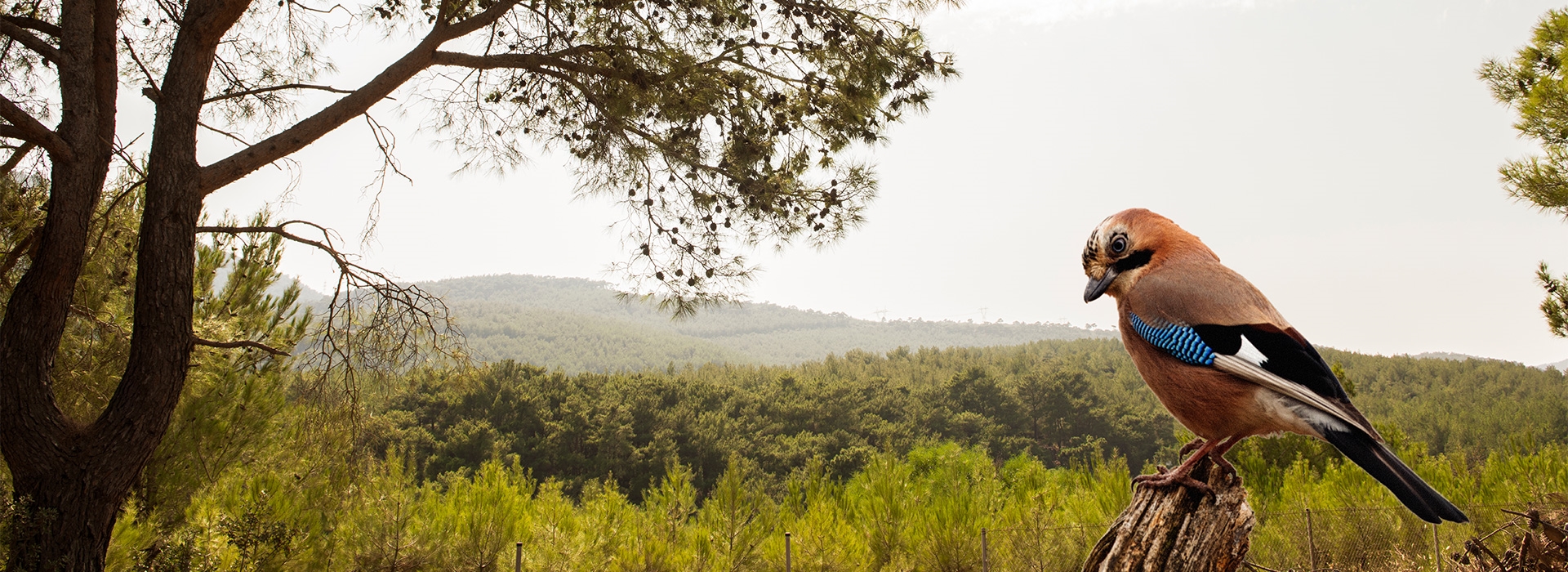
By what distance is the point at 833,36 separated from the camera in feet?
14.9

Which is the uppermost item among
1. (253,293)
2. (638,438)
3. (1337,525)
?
(253,293)

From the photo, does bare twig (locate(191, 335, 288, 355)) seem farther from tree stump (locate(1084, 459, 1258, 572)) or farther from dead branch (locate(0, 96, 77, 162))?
tree stump (locate(1084, 459, 1258, 572))

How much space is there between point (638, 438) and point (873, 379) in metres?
12.2

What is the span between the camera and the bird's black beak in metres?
1.27

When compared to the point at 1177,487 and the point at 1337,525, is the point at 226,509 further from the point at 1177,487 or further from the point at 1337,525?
the point at 1337,525

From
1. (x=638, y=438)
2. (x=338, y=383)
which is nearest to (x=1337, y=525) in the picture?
(x=338, y=383)

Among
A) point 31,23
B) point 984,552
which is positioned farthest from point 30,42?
point 984,552

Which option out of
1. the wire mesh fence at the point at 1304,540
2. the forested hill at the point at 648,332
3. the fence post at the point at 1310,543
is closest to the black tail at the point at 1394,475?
the wire mesh fence at the point at 1304,540

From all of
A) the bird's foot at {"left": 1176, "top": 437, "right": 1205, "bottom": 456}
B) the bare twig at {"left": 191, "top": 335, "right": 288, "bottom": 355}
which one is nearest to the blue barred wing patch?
the bird's foot at {"left": 1176, "top": 437, "right": 1205, "bottom": 456}

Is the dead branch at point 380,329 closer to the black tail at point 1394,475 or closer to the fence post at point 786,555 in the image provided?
the fence post at point 786,555

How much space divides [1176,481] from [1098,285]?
41cm

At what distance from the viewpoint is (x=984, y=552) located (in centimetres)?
548

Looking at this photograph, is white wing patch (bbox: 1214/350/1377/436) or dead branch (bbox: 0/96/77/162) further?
dead branch (bbox: 0/96/77/162)

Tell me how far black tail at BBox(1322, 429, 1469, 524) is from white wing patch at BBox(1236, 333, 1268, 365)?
140 mm
